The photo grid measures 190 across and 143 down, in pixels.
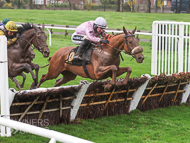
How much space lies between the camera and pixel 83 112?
20.0 feet

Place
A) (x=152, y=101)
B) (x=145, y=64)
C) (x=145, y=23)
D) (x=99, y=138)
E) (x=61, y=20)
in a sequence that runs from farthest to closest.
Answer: (x=61, y=20) < (x=145, y=23) < (x=145, y=64) < (x=152, y=101) < (x=99, y=138)

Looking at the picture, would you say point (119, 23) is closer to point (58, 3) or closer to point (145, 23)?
point (145, 23)

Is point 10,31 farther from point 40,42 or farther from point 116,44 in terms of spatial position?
point 116,44

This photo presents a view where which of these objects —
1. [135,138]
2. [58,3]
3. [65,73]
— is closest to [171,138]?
[135,138]

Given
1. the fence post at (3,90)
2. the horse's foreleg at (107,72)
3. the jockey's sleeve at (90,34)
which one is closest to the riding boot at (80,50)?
the jockey's sleeve at (90,34)

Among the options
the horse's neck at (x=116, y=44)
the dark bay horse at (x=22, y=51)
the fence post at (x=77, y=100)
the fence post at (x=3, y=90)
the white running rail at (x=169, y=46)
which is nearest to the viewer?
the fence post at (x=3, y=90)

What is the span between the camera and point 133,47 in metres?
6.03

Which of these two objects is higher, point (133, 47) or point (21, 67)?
point (133, 47)

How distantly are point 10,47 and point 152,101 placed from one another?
9.93ft

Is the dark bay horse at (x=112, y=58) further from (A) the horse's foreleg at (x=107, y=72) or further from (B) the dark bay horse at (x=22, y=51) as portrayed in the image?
(B) the dark bay horse at (x=22, y=51)

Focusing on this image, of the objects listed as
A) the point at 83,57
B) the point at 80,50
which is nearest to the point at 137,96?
the point at 83,57

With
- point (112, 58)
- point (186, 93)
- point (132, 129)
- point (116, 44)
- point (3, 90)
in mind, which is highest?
point (116, 44)

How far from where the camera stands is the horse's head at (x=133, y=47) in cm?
591

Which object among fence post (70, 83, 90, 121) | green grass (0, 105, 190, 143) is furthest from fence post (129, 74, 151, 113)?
fence post (70, 83, 90, 121)
